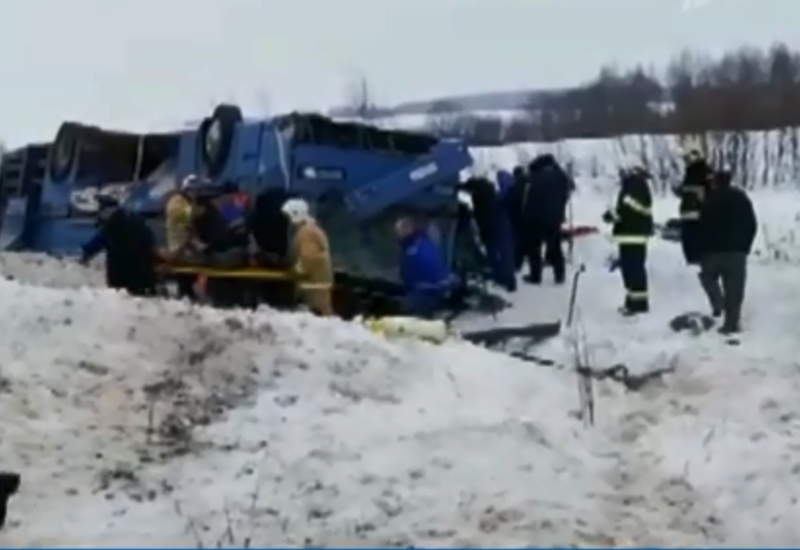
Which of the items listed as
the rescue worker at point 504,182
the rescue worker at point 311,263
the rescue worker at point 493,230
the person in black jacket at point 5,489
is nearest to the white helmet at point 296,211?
the rescue worker at point 311,263

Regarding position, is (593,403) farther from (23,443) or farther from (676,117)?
(676,117)

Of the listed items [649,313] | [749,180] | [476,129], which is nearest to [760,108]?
[749,180]

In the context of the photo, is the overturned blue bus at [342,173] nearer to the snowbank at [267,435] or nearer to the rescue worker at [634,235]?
the rescue worker at [634,235]

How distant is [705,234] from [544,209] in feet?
11.2

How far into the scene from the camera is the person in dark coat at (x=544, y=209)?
17.7m

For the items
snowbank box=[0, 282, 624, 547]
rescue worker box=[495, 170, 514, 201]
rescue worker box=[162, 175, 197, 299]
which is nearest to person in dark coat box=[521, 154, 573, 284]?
rescue worker box=[495, 170, 514, 201]

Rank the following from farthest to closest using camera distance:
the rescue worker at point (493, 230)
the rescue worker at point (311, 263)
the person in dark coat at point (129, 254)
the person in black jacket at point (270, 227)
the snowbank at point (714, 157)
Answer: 1. the snowbank at point (714, 157)
2. the rescue worker at point (493, 230)
3. the person in black jacket at point (270, 227)
4. the person in dark coat at point (129, 254)
5. the rescue worker at point (311, 263)

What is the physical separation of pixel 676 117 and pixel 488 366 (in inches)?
→ 1467

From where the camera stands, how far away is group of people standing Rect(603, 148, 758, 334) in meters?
14.5

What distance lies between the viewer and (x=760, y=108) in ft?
149

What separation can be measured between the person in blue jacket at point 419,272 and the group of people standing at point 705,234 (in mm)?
1826

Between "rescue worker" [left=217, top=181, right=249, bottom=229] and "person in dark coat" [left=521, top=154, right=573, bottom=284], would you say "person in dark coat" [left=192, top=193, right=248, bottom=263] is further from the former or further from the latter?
"person in dark coat" [left=521, top=154, right=573, bottom=284]

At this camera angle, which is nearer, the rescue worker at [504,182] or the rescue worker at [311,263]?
the rescue worker at [311,263]

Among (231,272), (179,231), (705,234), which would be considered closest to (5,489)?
(231,272)
